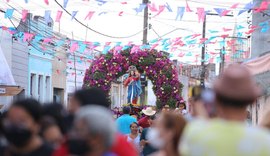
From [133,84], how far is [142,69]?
701 mm

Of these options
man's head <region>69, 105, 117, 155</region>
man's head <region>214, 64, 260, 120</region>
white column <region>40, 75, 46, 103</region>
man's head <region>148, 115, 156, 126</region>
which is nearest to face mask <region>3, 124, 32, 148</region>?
man's head <region>69, 105, 117, 155</region>

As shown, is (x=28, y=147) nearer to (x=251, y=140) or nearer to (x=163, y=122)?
(x=163, y=122)

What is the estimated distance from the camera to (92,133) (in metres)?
4.40

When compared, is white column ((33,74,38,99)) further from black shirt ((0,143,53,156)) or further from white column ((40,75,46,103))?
black shirt ((0,143,53,156))

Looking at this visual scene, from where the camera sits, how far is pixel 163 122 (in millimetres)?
5133

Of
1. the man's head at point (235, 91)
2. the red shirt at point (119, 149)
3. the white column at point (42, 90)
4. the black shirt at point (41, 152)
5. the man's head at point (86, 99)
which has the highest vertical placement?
the man's head at point (235, 91)

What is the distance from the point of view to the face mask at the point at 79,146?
173 inches

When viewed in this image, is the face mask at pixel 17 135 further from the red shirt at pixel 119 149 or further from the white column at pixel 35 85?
the white column at pixel 35 85

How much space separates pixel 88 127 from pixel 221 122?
934mm

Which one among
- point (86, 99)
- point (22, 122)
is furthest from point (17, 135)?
point (86, 99)

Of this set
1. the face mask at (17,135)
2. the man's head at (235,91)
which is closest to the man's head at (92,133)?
the face mask at (17,135)

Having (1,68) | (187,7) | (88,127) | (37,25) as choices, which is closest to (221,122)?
(88,127)

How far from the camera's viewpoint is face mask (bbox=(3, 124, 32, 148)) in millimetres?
4922

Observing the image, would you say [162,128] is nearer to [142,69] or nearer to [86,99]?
[86,99]
